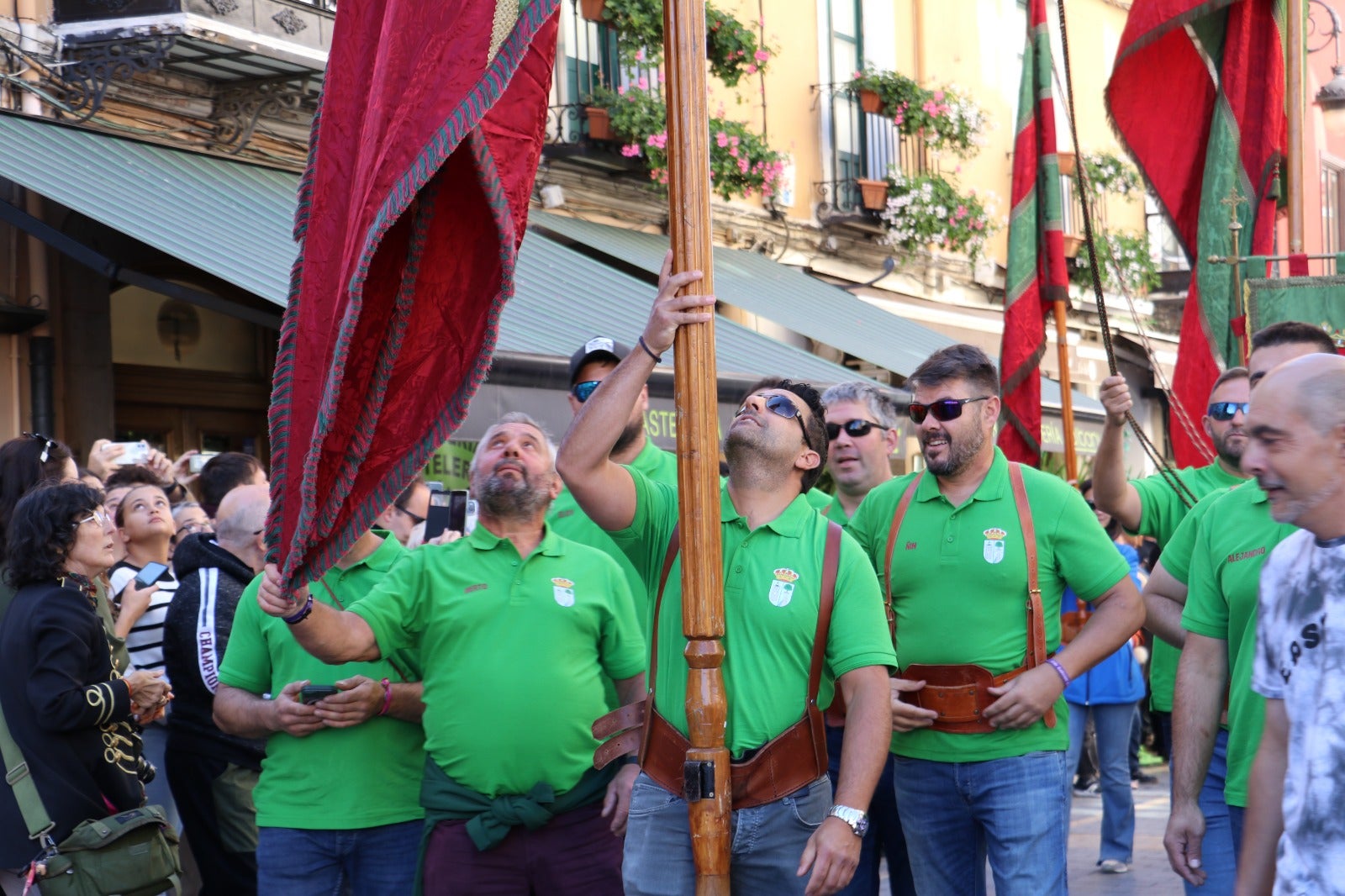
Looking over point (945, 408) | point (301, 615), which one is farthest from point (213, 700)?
point (945, 408)

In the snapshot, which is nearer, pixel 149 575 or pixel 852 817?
pixel 852 817

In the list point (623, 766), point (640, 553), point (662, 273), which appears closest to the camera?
point (662, 273)

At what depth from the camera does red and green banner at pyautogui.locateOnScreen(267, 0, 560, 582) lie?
3.20 metres

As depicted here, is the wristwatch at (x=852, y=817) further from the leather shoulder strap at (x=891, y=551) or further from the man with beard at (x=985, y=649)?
the leather shoulder strap at (x=891, y=551)

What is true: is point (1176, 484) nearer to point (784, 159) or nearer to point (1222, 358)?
point (1222, 358)

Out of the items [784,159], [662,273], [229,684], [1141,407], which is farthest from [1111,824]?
[1141,407]

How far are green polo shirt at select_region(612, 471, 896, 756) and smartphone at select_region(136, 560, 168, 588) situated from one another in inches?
115

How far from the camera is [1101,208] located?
853 inches

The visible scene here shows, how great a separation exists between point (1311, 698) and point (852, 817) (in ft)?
3.56

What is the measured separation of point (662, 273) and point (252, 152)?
9.23 metres

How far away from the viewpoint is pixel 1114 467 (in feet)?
18.5

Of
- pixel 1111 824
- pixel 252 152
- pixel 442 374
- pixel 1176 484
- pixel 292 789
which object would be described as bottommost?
pixel 1111 824

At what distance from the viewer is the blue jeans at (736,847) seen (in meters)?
3.94

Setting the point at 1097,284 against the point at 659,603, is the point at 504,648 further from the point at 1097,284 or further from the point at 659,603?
the point at 1097,284
